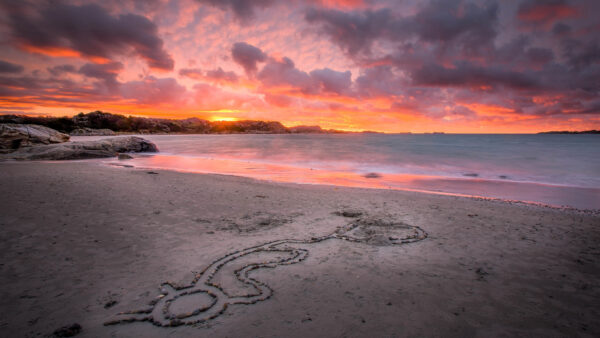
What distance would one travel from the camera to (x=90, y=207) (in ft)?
22.2

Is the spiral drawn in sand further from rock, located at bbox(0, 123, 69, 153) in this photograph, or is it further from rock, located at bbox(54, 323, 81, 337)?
rock, located at bbox(0, 123, 69, 153)

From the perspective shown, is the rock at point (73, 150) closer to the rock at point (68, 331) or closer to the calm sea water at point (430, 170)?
the calm sea water at point (430, 170)

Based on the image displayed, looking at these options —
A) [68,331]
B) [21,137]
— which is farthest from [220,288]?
[21,137]

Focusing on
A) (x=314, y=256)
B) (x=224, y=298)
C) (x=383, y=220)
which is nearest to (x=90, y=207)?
(x=224, y=298)

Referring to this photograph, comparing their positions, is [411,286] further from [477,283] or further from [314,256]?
[314,256]

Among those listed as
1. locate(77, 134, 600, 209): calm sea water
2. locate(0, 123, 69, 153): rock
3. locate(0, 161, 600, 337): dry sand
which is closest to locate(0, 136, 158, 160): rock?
locate(0, 123, 69, 153): rock

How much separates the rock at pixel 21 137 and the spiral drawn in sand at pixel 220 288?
78.4ft

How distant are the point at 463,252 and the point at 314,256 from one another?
9.62 ft

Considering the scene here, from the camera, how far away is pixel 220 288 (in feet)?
12.5

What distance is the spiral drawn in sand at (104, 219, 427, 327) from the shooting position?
10.4ft

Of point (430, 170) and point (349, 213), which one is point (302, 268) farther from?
point (430, 170)

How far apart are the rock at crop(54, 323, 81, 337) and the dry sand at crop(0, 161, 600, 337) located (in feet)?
0.42

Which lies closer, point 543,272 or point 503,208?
point 543,272

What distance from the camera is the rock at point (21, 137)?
19.0 m
